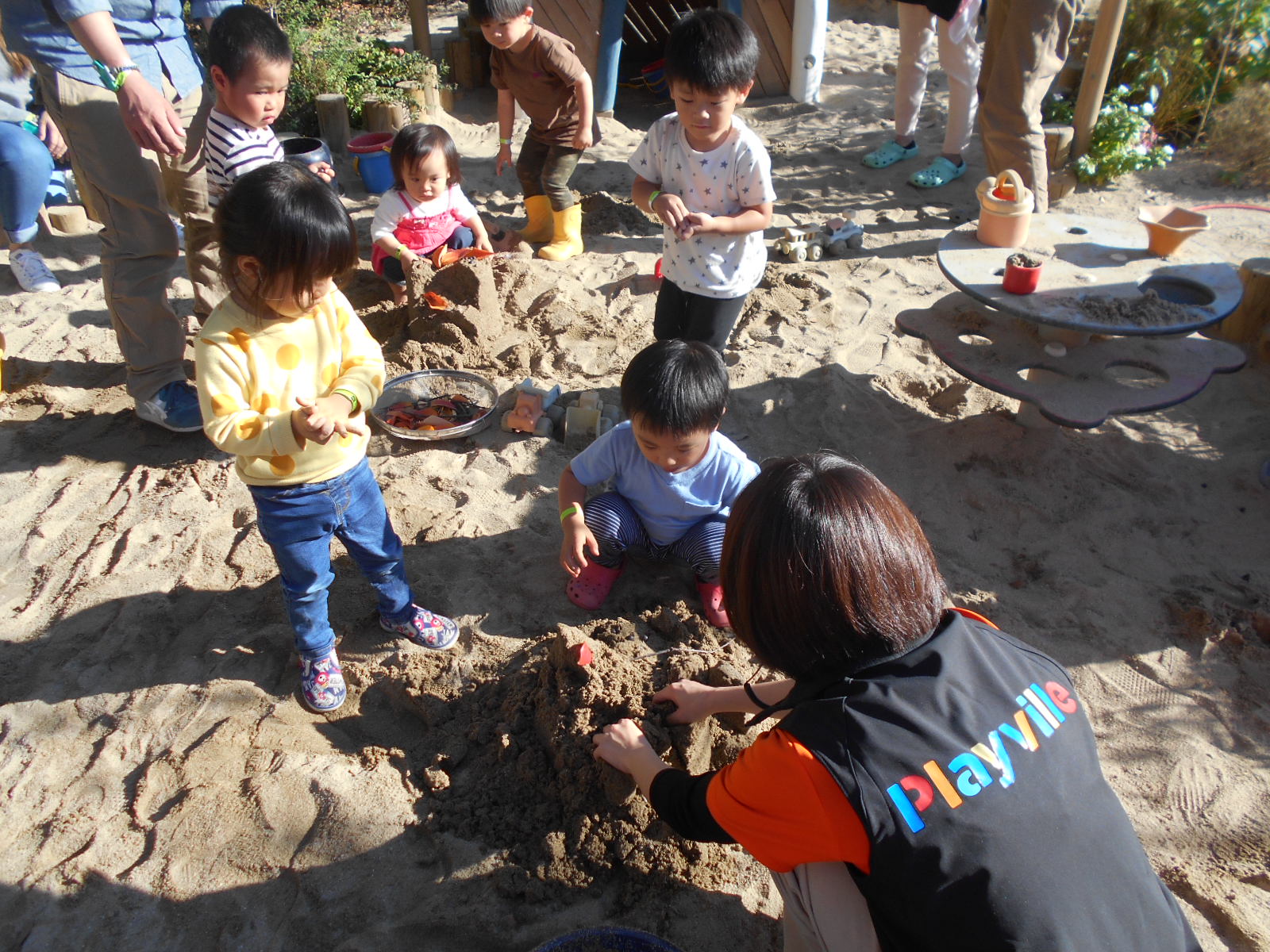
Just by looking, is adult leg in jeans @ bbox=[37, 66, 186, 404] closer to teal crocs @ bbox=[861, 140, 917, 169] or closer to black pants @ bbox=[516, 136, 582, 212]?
black pants @ bbox=[516, 136, 582, 212]

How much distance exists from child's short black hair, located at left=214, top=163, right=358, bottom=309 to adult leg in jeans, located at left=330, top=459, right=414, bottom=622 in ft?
1.75

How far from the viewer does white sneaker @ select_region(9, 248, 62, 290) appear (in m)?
4.57

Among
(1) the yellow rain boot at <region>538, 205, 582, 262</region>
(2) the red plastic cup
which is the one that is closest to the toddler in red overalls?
(1) the yellow rain boot at <region>538, 205, 582, 262</region>

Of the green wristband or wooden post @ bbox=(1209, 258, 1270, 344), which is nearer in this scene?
the green wristband

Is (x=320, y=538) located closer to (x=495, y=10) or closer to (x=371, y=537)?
(x=371, y=537)

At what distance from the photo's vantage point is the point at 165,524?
3154 millimetres

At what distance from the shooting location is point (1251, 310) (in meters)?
4.09

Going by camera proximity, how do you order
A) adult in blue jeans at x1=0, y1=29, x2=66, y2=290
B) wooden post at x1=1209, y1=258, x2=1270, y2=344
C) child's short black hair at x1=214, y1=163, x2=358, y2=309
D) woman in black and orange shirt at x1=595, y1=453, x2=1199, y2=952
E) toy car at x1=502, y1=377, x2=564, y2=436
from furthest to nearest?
1. adult in blue jeans at x1=0, y1=29, x2=66, y2=290
2. wooden post at x1=1209, y1=258, x2=1270, y2=344
3. toy car at x1=502, y1=377, x2=564, y2=436
4. child's short black hair at x1=214, y1=163, x2=358, y2=309
5. woman in black and orange shirt at x1=595, y1=453, x2=1199, y2=952

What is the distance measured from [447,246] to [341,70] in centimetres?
272

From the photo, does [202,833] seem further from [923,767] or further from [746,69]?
[746,69]

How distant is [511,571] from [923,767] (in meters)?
1.89

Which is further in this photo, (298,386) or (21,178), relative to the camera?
(21,178)

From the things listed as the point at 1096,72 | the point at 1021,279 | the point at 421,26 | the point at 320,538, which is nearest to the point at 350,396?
the point at 320,538

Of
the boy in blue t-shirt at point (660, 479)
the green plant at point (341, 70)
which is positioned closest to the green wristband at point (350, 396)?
the boy in blue t-shirt at point (660, 479)
